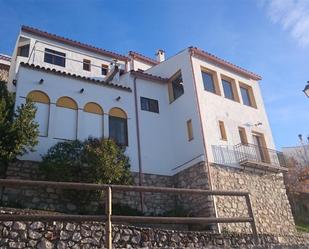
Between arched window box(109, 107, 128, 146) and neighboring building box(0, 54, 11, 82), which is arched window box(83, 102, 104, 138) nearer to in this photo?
arched window box(109, 107, 128, 146)

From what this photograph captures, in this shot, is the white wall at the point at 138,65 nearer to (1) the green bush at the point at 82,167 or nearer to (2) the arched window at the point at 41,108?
(2) the arched window at the point at 41,108

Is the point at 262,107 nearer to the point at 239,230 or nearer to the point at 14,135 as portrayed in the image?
the point at 239,230

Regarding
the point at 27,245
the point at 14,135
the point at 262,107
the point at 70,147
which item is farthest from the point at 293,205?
the point at 27,245

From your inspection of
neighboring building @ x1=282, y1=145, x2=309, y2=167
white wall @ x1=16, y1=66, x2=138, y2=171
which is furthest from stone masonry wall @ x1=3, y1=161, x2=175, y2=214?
neighboring building @ x1=282, y1=145, x2=309, y2=167

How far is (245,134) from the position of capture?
1853 centimetres

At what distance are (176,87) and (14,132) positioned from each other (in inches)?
374

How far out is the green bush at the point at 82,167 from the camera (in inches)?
510

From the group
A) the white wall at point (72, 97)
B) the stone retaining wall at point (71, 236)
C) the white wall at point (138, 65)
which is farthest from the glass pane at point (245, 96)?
the stone retaining wall at point (71, 236)

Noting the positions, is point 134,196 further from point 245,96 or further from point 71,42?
point 71,42

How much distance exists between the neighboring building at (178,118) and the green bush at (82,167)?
46.7 inches

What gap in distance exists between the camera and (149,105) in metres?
18.7

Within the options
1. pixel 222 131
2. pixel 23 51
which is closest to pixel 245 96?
pixel 222 131

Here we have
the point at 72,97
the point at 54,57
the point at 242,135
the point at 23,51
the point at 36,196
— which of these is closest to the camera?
the point at 36,196

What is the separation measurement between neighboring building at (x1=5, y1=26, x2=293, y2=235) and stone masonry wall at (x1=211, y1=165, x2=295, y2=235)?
2.1 inches
